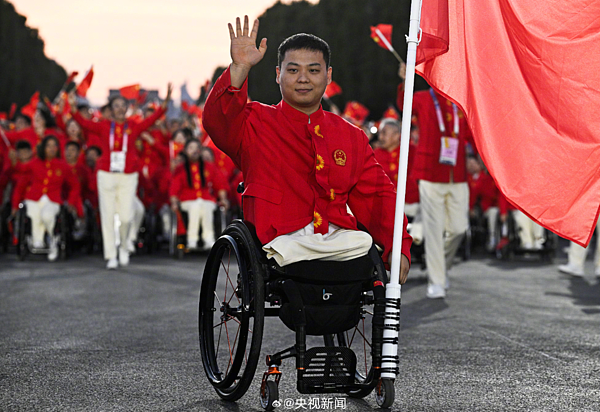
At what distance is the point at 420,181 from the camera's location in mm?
9070

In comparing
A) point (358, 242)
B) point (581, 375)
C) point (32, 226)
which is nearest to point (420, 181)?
point (581, 375)

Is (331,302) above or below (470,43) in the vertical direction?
below

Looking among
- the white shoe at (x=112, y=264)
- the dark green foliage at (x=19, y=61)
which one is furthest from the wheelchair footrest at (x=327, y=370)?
the dark green foliage at (x=19, y=61)

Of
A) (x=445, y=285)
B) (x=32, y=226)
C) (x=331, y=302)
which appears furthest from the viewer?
(x=32, y=226)

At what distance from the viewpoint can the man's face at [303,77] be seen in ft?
14.4

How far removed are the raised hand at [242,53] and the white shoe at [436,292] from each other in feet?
16.6

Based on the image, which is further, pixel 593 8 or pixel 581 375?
pixel 581 375

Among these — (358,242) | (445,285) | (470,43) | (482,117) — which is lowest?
(445,285)

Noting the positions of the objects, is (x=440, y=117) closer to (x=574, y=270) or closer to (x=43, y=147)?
(x=574, y=270)

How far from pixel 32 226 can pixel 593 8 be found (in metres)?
9.99

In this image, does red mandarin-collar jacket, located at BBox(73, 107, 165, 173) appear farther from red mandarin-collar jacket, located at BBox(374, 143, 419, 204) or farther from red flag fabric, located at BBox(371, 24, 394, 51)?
red flag fabric, located at BBox(371, 24, 394, 51)

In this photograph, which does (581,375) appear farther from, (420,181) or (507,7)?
(420,181)

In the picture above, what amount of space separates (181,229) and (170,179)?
4.15 ft

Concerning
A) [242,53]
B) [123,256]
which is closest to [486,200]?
[123,256]
